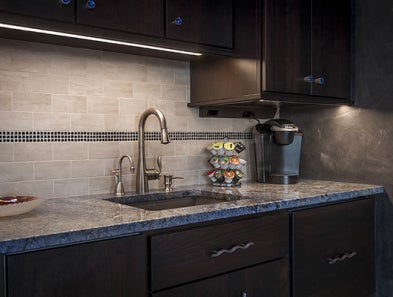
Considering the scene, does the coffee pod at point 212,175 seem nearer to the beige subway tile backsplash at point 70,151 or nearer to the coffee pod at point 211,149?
the coffee pod at point 211,149

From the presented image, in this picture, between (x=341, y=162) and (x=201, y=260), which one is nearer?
(x=201, y=260)

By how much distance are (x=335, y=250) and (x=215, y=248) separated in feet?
2.58

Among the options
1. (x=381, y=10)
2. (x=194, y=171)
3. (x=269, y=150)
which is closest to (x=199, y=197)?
(x=194, y=171)

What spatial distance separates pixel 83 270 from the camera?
1.21 m

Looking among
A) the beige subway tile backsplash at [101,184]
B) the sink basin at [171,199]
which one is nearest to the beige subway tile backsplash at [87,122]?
the beige subway tile backsplash at [101,184]

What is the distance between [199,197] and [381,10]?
4.57 ft

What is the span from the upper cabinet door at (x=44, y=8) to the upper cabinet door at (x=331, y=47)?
50.2 inches

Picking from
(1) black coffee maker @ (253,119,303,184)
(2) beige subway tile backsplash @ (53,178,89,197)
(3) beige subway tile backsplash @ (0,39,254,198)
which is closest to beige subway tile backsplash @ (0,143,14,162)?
(3) beige subway tile backsplash @ (0,39,254,198)

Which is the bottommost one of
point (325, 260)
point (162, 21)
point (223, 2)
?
point (325, 260)

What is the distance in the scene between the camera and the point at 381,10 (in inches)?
88.2

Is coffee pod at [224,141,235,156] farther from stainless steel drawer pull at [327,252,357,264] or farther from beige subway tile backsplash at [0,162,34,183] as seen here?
beige subway tile backsplash at [0,162,34,183]

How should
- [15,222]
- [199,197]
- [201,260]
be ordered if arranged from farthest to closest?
1. [199,197]
2. [201,260]
3. [15,222]

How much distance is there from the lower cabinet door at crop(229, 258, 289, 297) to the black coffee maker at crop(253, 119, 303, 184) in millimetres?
689

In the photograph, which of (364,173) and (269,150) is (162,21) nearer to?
(269,150)
